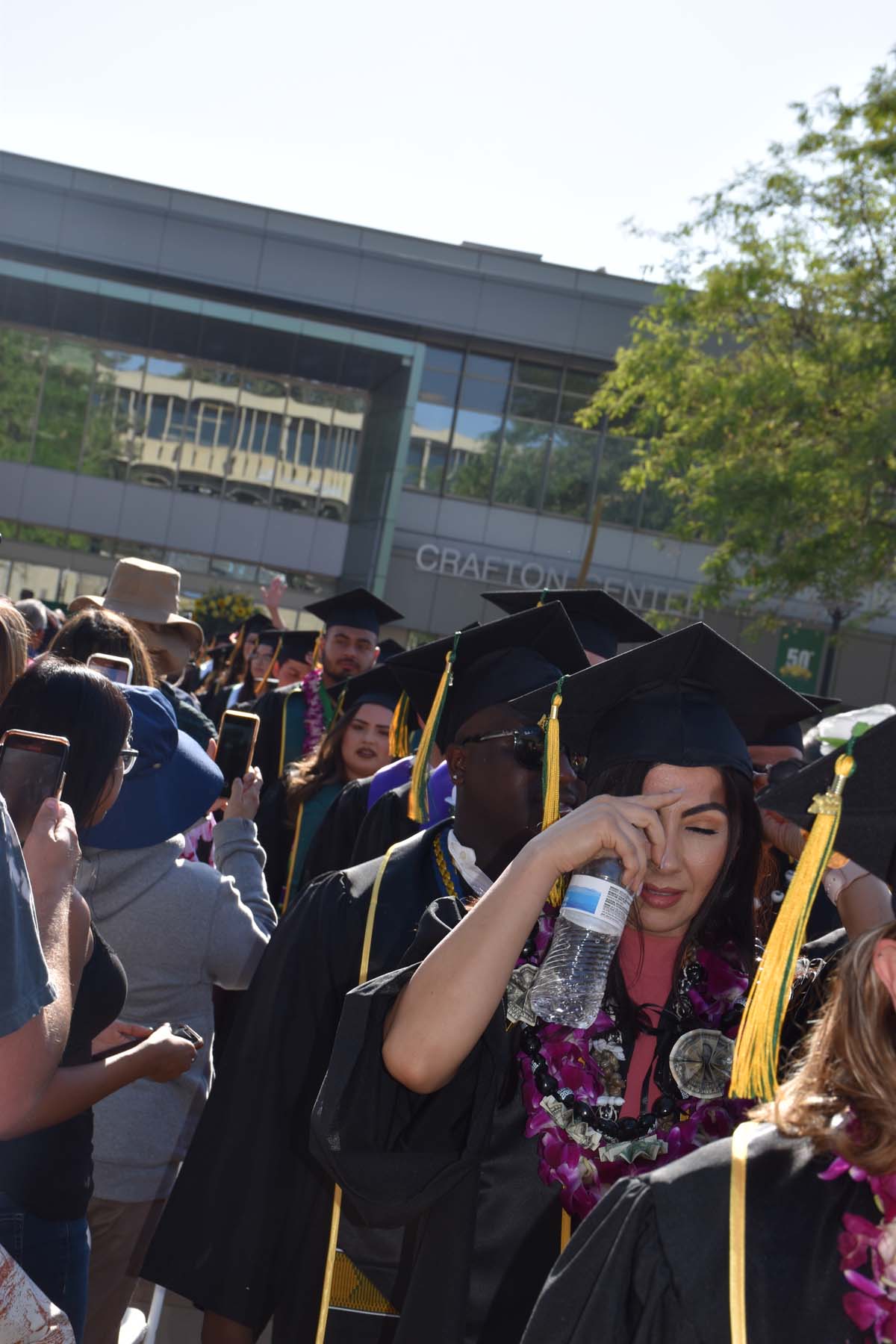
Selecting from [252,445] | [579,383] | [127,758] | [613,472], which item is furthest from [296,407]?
[127,758]

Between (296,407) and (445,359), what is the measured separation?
3035 mm

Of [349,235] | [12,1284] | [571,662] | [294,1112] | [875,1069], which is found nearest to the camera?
[875,1069]

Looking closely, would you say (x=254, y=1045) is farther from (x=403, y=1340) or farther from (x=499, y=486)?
(x=499, y=486)

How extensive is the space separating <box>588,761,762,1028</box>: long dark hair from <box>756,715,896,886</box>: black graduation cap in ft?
1.10

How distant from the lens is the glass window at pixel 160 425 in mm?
25875

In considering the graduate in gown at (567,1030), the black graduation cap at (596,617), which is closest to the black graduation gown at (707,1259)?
the graduate in gown at (567,1030)

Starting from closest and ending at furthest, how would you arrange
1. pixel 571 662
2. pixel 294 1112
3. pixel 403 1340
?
pixel 403 1340, pixel 294 1112, pixel 571 662

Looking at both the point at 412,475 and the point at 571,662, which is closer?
the point at 571,662

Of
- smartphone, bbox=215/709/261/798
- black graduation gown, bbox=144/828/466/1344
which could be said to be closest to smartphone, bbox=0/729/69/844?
black graduation gown, bbox=144/828/466/1344

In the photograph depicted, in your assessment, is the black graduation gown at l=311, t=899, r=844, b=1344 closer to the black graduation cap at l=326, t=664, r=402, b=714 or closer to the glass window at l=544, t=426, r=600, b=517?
the black graduation cap at l=326, t=664, r=402, b=714

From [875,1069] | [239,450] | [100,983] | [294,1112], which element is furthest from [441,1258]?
[239,450]

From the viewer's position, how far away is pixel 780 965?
211cm

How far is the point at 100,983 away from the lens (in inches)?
103

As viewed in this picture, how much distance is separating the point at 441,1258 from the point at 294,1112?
1.99ft
